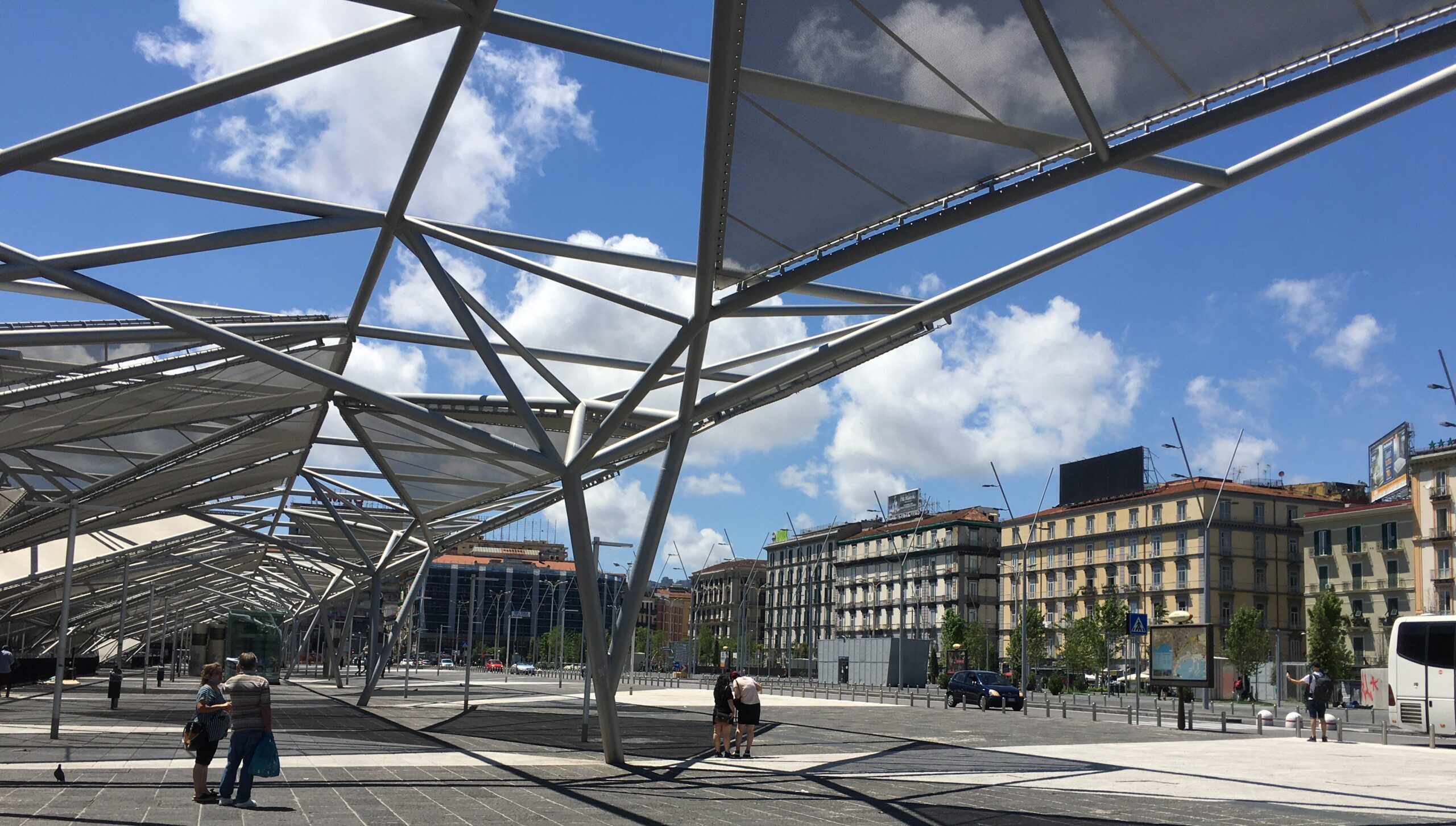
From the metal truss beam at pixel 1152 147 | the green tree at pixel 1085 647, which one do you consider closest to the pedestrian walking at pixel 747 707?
the metal truss beam at pixel 1152 147

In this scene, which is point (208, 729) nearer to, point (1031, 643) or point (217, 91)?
point (217, 91)

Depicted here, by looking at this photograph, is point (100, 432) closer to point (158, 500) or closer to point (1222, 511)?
point (158, 500)

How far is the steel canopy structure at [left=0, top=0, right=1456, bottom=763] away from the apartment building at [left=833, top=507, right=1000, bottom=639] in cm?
8765

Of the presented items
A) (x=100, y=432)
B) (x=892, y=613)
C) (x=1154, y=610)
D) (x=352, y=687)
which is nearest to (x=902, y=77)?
(x=100, y=432)

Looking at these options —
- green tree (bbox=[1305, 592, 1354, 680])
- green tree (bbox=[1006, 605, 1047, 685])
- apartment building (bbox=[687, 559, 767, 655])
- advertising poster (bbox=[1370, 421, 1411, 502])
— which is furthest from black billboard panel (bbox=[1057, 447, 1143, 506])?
apartment building (bbox=[687, 559, 767, 655])

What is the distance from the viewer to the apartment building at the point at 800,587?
134000 millimetres

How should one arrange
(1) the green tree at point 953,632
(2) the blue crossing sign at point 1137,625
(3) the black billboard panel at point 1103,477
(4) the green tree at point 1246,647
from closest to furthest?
(2) the blue crossing sign at point 1137,625, (4) the green tree at point 1246,647, (3) the black billboard panel at point 1103,477, (1) the green tree at point 953,632

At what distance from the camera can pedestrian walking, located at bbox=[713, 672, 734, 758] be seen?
20.1m

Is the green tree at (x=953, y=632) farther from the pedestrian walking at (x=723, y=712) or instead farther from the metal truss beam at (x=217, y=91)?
the metal truss beam at (x=217, y=91)

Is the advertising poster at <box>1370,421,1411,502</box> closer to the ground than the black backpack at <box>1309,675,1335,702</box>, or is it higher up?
higher up

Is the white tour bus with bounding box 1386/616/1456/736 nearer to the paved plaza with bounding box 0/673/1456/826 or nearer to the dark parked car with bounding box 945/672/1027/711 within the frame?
the paved plaza with bounding box 0/673/1456/826

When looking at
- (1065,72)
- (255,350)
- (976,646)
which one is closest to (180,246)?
(255,350)

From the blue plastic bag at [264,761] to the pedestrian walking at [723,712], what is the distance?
8811 millimetres

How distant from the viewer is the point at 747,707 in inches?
789
